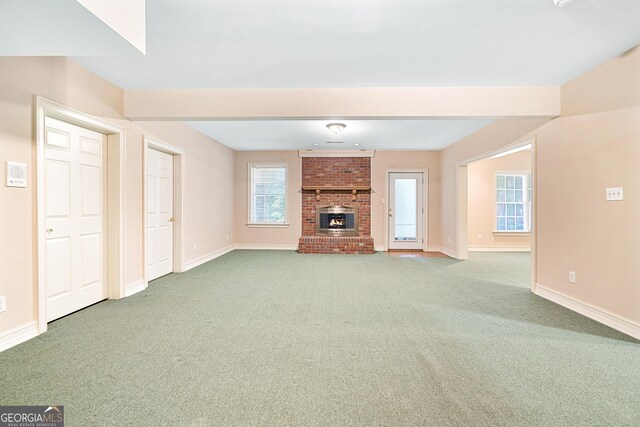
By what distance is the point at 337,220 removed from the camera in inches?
288

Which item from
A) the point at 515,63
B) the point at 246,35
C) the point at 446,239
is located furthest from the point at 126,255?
the point at 446,239

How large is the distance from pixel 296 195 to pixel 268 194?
2.39ft

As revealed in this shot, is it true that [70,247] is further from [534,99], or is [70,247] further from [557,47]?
[534,99]

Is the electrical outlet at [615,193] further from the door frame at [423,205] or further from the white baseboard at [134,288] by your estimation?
the white baseboard at [134,288]

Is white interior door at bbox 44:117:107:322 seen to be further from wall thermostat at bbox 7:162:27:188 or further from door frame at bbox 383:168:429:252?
door frame at bbox 383:168:429:252

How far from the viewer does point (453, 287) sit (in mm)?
3898

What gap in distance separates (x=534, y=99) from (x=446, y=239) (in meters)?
4.02

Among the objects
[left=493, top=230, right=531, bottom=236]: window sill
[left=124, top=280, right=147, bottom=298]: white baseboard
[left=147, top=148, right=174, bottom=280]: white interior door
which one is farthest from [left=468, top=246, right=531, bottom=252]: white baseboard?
[left=124, top=280, right=147, bottom=298]: white baseboard

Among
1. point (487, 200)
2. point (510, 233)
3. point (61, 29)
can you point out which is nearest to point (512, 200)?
point (487, 200)

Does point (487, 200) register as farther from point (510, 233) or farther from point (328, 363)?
point (328, 363)

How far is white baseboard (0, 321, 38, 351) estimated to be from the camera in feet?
6.96

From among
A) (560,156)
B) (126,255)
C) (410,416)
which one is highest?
(560,156)

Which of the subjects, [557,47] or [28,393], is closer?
[28,393]

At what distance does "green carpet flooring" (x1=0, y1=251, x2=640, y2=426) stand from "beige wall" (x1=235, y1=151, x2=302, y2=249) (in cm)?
376
